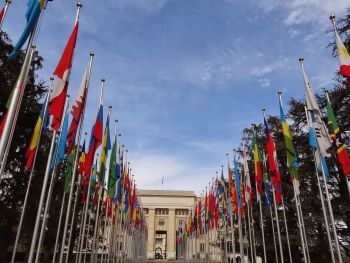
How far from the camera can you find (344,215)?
22812 mm

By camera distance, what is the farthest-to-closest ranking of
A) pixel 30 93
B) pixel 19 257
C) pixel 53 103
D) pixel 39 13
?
pixel 19 257, pixel 30 93, pixel 53 103, pixel 39 13

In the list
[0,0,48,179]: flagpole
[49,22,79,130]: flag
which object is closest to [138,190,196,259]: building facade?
[49,22,79,130]: flag

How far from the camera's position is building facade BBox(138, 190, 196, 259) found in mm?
76750

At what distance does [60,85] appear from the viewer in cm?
973

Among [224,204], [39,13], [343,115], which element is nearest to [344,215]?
[343,115]

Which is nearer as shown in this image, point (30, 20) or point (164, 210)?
point (30, 20)

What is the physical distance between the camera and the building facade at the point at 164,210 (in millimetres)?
76750

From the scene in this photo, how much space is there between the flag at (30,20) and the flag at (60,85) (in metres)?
1.77

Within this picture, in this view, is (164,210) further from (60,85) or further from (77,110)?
(60,85)

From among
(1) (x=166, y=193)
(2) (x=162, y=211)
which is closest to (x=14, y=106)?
(1) (x=166, y=193)

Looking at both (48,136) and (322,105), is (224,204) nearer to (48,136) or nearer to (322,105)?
(322,105)


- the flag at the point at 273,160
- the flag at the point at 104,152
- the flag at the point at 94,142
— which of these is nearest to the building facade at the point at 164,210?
the flag at the point at 273,160

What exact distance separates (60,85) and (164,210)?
73287 millimetres

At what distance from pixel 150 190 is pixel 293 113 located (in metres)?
60.7
